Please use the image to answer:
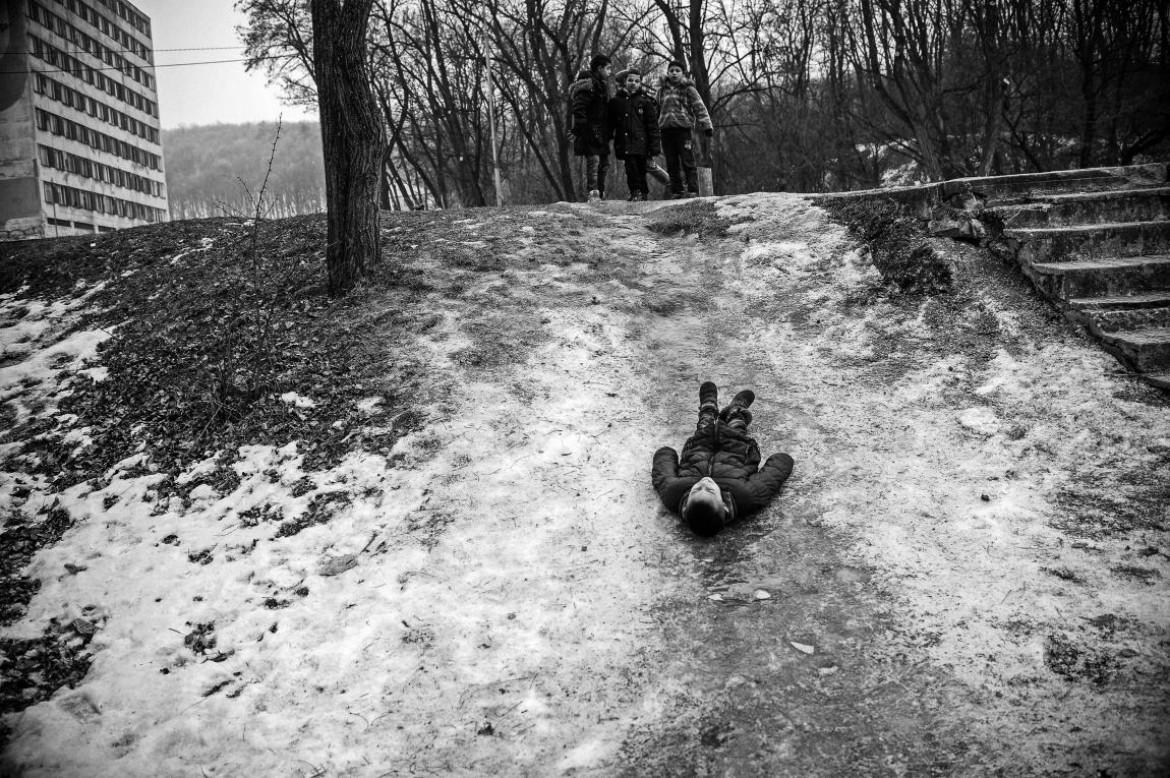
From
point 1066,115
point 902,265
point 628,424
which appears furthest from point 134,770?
point 1066,115

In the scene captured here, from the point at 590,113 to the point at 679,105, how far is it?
1367 millimetres

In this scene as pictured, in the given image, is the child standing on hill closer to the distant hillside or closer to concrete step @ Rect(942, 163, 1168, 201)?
concrete step @ Rect(942, 163, 1168, 201)

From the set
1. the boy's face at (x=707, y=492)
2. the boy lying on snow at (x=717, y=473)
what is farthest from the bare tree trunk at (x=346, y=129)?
the boy's face at (x=707, y=492)

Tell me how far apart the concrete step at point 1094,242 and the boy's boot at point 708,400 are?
9.57 ft

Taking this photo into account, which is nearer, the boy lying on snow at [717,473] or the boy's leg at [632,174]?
the boy lying on snow at [717,473]

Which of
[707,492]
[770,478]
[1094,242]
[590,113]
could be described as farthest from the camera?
[590,113]

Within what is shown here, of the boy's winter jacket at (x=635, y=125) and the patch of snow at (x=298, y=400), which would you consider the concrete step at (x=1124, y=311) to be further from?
the boy's winter jacket at (x=635, y=125)

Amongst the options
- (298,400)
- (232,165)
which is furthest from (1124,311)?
(232,165)

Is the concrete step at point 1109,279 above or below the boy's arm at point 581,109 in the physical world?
below

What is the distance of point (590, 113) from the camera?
9961 millimetres

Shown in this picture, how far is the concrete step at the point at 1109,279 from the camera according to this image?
4.98 meters

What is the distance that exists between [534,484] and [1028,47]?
16.3 m

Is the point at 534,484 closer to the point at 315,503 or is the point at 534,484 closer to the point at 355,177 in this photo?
the point at 315,503

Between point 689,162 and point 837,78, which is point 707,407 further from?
point 837,78
